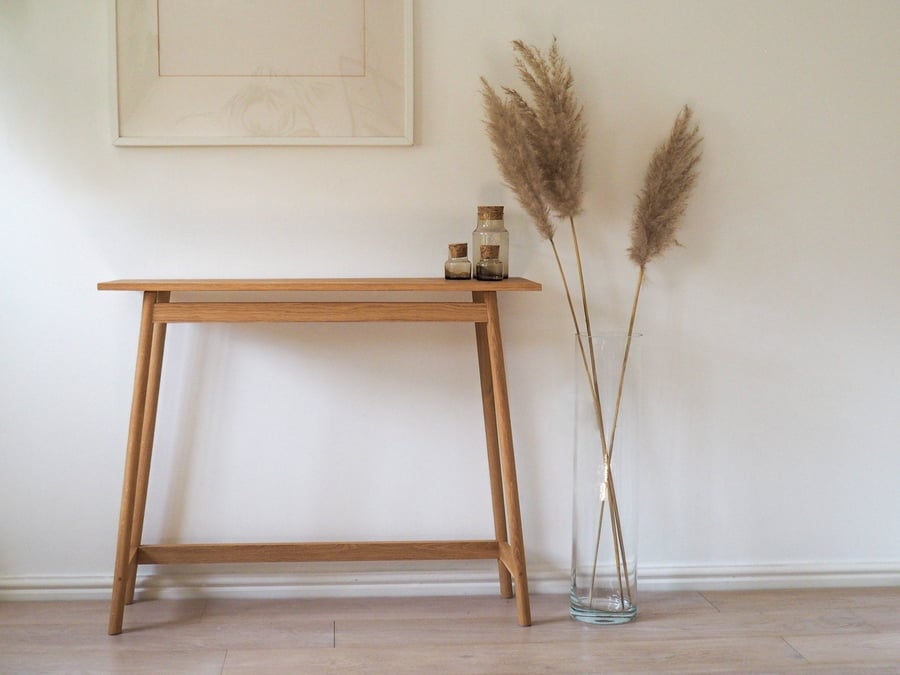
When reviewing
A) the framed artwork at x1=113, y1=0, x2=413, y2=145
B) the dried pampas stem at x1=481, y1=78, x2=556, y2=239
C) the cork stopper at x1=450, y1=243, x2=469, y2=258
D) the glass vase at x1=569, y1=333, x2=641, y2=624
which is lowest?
the glass vase at x1=569, y1=333, x2=641, y2=624

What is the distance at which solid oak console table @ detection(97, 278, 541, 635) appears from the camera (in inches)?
84.4

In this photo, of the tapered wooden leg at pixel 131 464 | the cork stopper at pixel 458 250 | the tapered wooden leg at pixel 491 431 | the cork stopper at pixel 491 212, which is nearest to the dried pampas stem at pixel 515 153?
the cork stopper at pixel 491 212

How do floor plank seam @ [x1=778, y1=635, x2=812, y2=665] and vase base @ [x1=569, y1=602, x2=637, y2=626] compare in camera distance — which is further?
vase base @ [x1=569, y1=602, x2=637, y2=626]

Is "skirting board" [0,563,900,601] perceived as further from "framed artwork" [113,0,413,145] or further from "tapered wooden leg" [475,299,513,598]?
"framed artwork" [113,0,413,145]

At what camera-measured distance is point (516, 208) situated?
2455 mm

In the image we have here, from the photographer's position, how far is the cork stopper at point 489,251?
7.39 ft

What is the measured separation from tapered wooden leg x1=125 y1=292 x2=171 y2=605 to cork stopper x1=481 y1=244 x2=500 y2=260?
769mm

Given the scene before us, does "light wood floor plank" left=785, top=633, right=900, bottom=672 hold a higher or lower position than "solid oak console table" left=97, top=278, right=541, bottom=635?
lower

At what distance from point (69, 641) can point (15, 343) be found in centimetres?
75

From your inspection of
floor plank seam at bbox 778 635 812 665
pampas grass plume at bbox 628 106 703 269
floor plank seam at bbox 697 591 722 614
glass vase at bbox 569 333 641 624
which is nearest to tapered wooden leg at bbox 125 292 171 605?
glass vase at bbox 569 333 641 624

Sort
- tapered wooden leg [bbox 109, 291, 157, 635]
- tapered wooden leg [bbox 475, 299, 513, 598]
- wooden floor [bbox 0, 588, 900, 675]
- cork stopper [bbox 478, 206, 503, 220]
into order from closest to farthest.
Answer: wooden floor [bbox 0, 588, 900, 675]
tapered wooden leg [bbox 109, 291, 157, 635]
cork stopper [bbox 478, 206, 503, 220]
tapered wooden leg [bbox 475, 299, 513, 598]

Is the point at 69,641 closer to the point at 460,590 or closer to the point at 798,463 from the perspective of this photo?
the point at 460,590

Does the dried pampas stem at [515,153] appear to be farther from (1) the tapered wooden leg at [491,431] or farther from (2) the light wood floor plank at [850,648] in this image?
(2) the light wood floor plank at [850,648]

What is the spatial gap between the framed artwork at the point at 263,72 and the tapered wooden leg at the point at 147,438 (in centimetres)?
46
